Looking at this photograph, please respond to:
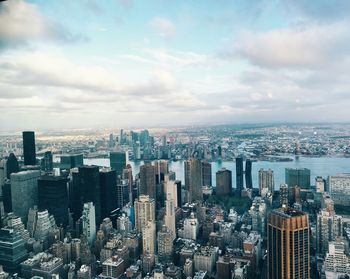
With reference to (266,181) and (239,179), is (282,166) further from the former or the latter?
(239,179)

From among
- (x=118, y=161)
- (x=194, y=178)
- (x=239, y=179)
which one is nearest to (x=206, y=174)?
(x=194, y=178)

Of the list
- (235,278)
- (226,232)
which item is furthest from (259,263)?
(226,232)

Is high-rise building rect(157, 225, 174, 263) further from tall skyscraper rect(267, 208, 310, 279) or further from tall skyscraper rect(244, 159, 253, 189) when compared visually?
tall skyscraper rect(244, 159, 253, 189)

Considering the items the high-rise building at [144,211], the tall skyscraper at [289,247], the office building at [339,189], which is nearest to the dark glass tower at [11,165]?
the high-rise building at [144,211]

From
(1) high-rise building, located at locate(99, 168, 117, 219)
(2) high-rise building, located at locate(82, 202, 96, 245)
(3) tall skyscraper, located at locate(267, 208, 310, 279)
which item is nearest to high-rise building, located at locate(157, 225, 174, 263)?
(2) high-rise building, located at locate(82, 202, 96, 245)

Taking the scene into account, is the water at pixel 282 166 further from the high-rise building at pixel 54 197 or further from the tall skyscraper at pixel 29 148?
the tall skyscraper at pixel 29 148

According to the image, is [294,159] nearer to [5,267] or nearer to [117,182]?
[117,182]
